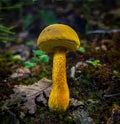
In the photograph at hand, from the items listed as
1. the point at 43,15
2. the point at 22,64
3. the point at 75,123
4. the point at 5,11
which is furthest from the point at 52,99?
the point at 5,11

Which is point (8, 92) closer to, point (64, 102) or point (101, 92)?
point (64, 102)

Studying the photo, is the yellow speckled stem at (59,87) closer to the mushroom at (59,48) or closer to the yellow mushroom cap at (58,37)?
the mushroom at (59,48)

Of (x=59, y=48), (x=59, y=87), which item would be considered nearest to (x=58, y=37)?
Result: (x=59, y=48)

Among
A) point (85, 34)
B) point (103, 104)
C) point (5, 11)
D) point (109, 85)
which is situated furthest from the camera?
point (5, 11)

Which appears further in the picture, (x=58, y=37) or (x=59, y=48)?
(x=59, y=48)

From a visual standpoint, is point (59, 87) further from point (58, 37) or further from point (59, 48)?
point (58, 37)

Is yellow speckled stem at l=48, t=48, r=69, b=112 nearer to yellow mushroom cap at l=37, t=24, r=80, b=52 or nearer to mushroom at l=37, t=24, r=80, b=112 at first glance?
mushroom at l=37, t=24, r=80, b=112

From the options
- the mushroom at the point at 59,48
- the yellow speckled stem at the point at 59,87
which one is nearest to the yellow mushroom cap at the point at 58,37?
the mushroom at the point at 59,48
